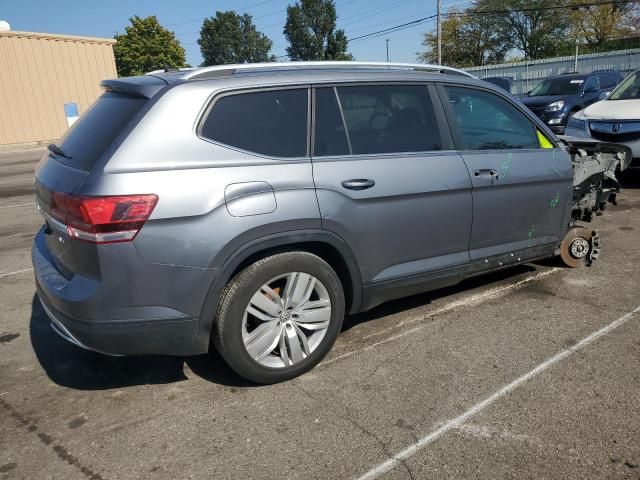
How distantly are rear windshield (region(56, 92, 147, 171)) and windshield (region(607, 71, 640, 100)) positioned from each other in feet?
27.9

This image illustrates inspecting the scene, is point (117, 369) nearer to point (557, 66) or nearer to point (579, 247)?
point (579, 247)

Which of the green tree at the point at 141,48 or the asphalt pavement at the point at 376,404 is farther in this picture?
the green tree at the point at 141,48

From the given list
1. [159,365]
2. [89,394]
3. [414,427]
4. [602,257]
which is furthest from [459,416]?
[602,257]

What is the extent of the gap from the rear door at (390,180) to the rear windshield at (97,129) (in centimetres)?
106

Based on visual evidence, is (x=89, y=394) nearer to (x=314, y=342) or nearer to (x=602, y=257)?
(x=314, y=342)

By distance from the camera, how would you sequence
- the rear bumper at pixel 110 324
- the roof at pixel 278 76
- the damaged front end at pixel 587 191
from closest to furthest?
1. the rear bumper at pixel 110 324
2. the roof at pixel 278 76
3. the damaged front end at pixel 587 191

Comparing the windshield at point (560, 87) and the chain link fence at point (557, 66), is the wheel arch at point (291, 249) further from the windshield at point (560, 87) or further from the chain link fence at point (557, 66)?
the chain link fence at point (557, 66)

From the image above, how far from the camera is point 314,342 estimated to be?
3.24 metres

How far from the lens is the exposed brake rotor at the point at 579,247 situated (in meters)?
4.89

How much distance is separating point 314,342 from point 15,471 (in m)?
1.63

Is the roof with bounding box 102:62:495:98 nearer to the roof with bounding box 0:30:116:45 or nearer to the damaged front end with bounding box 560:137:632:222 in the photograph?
the damaged front end with bounding box 560:137:632:222

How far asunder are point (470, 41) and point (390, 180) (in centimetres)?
6408

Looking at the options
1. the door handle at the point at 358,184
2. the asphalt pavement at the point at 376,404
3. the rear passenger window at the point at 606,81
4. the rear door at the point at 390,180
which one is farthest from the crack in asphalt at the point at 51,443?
the rear passenger window at the point at 606,81

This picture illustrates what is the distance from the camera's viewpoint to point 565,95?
14.1 m
